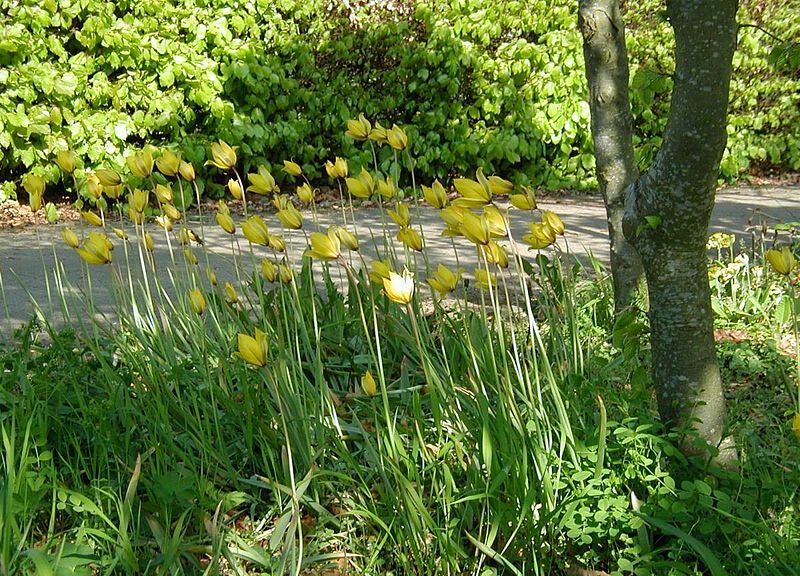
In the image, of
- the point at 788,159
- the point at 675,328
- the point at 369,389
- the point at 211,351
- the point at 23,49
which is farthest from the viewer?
the point at 788,159

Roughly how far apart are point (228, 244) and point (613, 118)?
3156 mm

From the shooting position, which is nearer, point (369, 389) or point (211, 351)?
point (369, 389)

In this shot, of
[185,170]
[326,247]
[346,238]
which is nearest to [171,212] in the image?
[185,170]

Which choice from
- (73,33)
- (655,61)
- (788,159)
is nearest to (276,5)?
(73,33)

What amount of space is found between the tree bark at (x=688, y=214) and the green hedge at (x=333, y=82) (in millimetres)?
5822

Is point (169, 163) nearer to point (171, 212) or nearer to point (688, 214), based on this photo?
point (171, 212)

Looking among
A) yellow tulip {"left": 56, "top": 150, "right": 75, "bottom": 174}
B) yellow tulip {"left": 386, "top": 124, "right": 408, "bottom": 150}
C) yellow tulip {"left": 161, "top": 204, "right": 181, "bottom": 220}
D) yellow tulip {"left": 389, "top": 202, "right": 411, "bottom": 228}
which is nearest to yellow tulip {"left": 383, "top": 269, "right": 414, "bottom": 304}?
yellow tulip {"left": 389, "top": 202, "right": 411, "bottom": 228}

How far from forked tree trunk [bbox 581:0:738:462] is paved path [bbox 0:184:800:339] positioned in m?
2.37

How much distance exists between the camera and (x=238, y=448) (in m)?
2.81

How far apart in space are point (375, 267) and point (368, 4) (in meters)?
6.86

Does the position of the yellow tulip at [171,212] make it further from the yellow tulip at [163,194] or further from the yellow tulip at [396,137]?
the yellow tulip at [396,137]

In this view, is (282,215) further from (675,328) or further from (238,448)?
(675,328)

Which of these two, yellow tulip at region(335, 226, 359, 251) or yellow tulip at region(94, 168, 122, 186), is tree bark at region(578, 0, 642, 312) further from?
yellow tulip at region(94, 168, 122, 186)

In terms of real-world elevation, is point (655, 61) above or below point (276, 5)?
below
